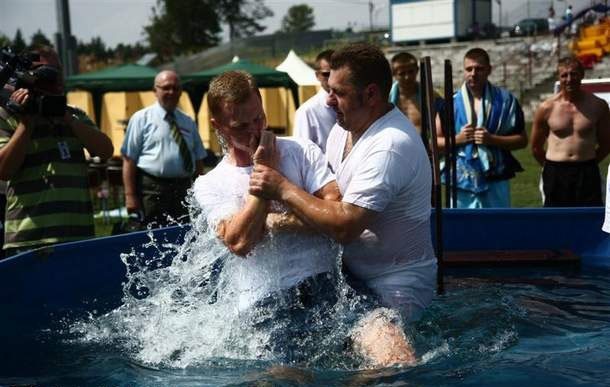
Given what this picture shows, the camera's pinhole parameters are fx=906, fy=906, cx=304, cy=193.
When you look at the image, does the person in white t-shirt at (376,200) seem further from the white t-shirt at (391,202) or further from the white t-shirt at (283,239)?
the white t-shirt at (283,239)

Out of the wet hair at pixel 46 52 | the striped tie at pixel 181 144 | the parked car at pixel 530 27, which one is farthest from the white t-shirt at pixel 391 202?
the parked car at pixel 530 27

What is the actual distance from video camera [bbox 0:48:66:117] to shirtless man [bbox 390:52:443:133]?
3007 millimetres

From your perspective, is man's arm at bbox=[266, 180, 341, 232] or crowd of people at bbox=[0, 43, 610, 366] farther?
man's arm at bbox=[266, 180, 341, 232]

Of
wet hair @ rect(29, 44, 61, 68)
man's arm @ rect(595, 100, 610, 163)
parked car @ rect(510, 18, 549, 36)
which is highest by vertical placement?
parked car @ rect(510, 18, 549, 36)

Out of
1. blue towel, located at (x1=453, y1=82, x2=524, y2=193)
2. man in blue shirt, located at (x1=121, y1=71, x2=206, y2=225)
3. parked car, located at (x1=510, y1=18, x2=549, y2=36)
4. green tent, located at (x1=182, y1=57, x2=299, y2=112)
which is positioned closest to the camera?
blue towel, located at (x1=453, y1=82, x2=524, y2=193)

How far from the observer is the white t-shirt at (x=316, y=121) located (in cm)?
667

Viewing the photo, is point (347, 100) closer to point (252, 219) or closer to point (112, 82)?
point (252, 219)

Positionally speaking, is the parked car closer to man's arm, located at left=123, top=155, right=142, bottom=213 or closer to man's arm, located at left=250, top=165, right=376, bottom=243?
man's arm, located at left=123, top=155, right=142, bottom=213

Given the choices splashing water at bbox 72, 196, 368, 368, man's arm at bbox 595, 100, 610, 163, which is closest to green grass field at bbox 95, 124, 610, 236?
man's arm at bbox 595, 100, 610, 163

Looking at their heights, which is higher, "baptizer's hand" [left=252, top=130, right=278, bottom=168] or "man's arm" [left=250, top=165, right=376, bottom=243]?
"baptizer's hand" [left=252, top=130, right=278, bottom=168]

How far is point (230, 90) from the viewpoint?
3.77 m

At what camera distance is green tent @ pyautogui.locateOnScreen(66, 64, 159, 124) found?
1788cm

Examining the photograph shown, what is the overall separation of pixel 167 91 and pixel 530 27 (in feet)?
124

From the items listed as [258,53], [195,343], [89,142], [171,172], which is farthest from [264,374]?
[258,53]
